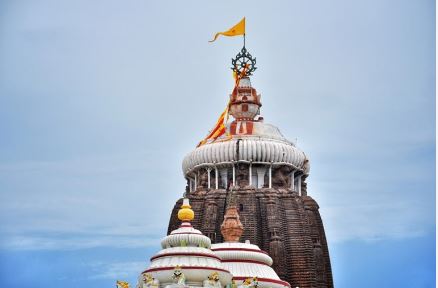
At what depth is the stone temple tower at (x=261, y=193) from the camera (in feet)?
214

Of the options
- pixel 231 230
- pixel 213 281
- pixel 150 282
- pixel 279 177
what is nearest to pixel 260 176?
pixel 279 177

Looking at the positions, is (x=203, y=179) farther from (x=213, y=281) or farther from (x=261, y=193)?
(x=213, y=281)

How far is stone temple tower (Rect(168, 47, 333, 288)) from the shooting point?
65188 mm

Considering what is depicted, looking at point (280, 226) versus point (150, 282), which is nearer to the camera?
point (150, 282)

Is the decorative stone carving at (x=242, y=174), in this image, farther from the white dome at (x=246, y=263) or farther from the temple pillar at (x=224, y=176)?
the white dome at (x=246, y=263)

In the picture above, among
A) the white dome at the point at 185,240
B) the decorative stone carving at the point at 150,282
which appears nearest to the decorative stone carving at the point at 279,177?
the white dome at the point at 185,240

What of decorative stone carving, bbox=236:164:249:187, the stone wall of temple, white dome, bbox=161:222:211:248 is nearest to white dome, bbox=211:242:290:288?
white dome, bbox=161:222:211:248

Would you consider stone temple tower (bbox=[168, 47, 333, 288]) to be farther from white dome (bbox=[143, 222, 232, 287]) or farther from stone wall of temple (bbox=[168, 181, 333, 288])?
white dome (bbox=[143, 222, 232, 287])

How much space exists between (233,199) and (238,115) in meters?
8.01

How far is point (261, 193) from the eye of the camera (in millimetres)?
67750

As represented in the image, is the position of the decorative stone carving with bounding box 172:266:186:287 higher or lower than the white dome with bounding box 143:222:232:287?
lower

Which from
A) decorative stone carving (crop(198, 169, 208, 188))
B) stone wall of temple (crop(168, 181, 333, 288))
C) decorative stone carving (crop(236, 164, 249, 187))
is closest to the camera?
stone wall of temple (crop(168, 181, 333, 288))

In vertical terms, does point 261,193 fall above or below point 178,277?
above

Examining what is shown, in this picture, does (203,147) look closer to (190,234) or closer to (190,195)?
(190,195)
